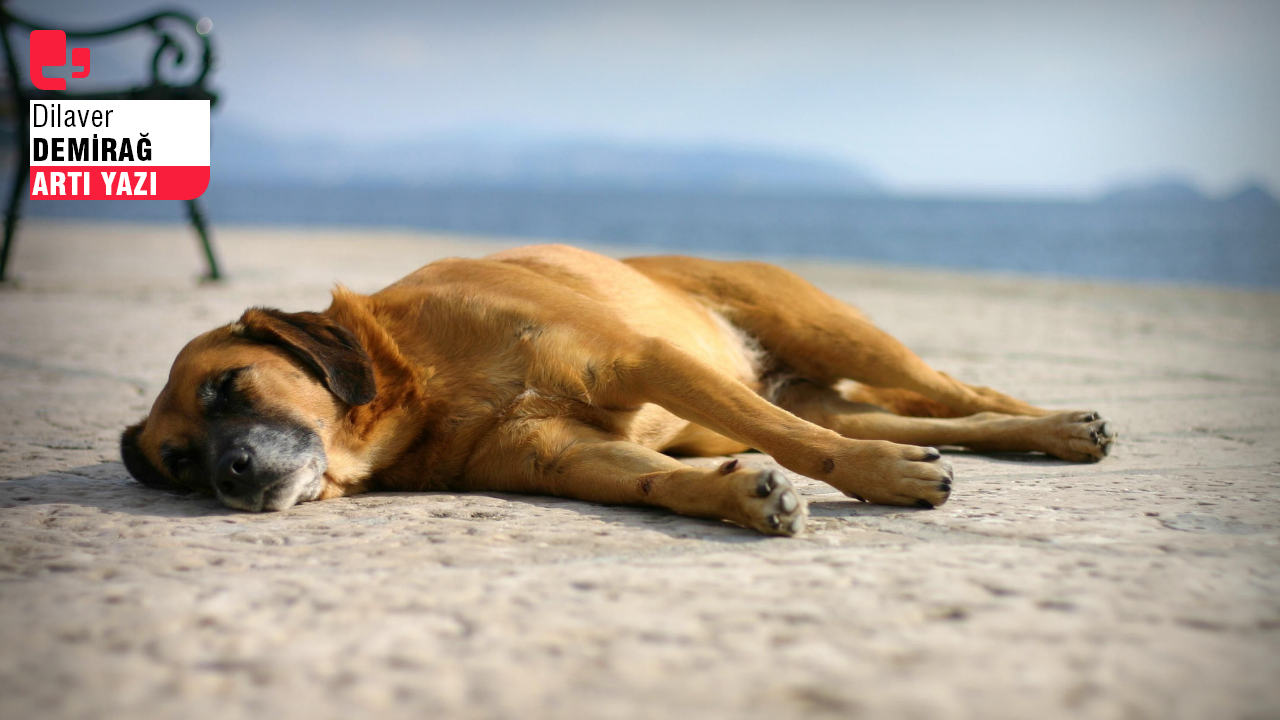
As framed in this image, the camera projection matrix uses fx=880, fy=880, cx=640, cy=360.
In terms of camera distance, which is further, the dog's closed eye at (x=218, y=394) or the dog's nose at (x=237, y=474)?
the dog's closed eye at (x=218, y=394)

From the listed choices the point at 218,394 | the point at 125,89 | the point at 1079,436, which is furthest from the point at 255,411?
the point at 125,89

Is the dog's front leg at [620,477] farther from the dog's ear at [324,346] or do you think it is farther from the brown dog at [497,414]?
the dog's ear at [324,346]

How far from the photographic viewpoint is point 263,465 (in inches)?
101

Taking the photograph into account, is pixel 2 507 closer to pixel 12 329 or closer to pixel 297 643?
pixel 297 643

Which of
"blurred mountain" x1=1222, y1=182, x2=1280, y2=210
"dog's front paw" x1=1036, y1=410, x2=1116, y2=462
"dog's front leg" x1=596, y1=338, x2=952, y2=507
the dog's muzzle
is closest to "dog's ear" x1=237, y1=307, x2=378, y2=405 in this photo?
the dog's muzzle

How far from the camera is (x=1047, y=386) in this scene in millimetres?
5000

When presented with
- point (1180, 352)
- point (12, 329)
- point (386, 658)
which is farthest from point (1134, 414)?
point (12, 329)

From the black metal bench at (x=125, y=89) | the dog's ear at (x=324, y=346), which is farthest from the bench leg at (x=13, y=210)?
the dog's ear at (x=324, y=346)

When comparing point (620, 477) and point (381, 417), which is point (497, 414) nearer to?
point (381, 417)

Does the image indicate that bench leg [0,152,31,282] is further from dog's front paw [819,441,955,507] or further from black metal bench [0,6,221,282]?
dog's front paw [819,441,955,507]

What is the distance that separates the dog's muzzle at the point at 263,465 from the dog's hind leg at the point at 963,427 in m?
2.01

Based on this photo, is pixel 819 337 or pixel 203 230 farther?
pixel 203 230

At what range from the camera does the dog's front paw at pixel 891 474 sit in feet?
7.94

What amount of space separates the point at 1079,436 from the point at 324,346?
2.74 meters
